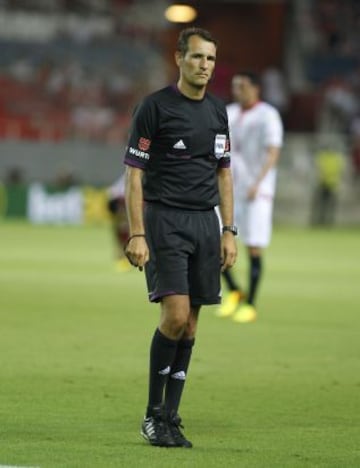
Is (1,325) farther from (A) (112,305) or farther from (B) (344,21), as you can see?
(B) (344,21)

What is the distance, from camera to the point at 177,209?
318 inches

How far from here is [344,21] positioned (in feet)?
145

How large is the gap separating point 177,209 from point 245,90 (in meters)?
6.99

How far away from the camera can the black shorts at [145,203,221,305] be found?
793 centimetres

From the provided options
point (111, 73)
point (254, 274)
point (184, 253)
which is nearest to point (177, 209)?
point (184, 253)

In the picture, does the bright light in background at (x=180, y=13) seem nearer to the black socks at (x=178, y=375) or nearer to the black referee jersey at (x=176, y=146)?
the black referee jersey at (x=176, y=146)

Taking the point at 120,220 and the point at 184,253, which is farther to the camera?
the point at 120,220

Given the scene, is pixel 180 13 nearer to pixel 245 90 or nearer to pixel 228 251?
pixel 245 90

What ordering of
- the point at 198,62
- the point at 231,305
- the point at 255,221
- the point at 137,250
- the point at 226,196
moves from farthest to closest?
the point at 231,305
the point at 255,221
the point at 226,196
the point at 198,62
the point at 137,250

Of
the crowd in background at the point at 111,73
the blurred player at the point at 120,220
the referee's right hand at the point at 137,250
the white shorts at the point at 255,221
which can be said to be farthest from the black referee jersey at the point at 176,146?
the crowd in background at the point at 111,73

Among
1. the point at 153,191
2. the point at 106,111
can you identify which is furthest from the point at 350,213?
the point at 153,191

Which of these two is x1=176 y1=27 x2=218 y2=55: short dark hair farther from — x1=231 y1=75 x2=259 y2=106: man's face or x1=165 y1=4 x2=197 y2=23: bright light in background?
x1=165 y1=4 x2=197 y2=23: bright light in background

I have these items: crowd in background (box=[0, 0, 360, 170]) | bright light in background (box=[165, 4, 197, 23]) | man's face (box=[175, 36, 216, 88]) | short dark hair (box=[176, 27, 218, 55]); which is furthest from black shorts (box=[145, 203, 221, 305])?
bright light in background (box=[165, 4, 197, 23])

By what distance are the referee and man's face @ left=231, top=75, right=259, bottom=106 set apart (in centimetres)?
666
